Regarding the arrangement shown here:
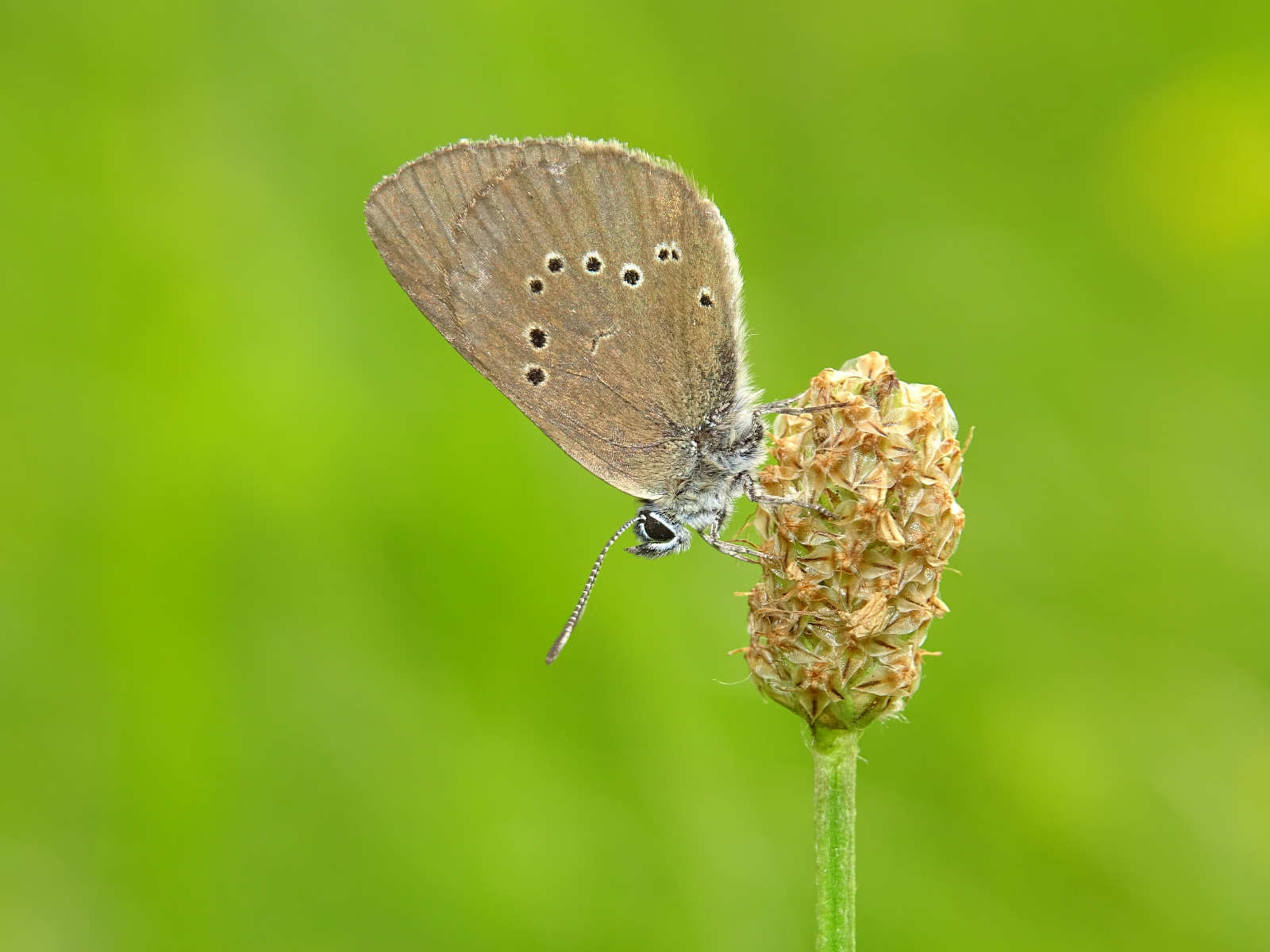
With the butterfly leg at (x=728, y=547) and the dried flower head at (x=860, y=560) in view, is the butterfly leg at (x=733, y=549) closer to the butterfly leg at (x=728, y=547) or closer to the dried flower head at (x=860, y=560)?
the butterfly leg at (x=728, y=547)

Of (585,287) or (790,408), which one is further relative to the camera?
(585,287)

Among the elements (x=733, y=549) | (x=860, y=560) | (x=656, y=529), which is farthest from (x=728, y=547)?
(x=860, y=560)

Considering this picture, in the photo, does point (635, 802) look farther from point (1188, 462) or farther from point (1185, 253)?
point (1185, 253)

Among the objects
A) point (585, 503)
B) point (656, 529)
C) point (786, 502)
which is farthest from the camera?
point (585, 503)

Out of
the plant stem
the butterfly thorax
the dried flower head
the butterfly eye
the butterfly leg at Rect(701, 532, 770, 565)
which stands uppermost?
the butterfly thorax

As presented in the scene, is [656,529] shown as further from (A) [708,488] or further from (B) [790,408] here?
(B) [790,408]

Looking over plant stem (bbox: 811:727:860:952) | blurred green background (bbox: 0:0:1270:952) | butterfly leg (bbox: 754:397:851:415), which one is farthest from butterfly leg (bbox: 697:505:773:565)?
blurred green background (bbox: 0:0:1270:952)

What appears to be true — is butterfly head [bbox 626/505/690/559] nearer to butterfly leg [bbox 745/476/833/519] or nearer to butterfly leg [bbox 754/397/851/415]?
butterfly leg [bbox 754/397/851/415]
